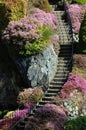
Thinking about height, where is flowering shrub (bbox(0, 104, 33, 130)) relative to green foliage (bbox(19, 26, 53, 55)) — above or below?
below

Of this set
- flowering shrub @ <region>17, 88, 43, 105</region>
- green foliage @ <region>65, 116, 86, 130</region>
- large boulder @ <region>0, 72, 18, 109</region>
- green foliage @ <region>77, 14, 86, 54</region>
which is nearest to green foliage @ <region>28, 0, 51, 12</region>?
green foliage @ <region>77, 14, 86, 54</region>

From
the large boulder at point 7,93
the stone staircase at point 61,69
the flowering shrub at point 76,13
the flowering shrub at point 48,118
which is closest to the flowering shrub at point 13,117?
the stone staircase at point 61,69

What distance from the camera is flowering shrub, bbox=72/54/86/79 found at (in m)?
31.6

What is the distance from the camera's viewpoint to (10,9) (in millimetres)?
34375

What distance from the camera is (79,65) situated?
32188mm

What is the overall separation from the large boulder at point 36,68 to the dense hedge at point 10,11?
356cm

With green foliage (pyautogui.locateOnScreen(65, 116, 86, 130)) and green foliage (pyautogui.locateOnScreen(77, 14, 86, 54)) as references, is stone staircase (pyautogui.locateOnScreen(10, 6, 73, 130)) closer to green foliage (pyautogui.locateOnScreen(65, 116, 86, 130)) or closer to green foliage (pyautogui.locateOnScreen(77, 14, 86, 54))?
green foliage (pyautogui.locateOnScreen(77, 14, 86, 54))

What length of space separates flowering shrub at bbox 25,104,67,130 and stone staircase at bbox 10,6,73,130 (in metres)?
1.04

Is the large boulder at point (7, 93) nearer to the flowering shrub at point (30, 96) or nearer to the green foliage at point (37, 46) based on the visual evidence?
the flowering shrub at point (30, 96)

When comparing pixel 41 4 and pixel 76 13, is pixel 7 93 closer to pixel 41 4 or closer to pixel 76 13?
pixel 41 4

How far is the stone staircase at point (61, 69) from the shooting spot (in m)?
30.3

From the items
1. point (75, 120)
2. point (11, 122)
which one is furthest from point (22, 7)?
point (75, 120)

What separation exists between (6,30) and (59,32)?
541 centimetres

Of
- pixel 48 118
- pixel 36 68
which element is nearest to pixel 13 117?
pixel 48 118
